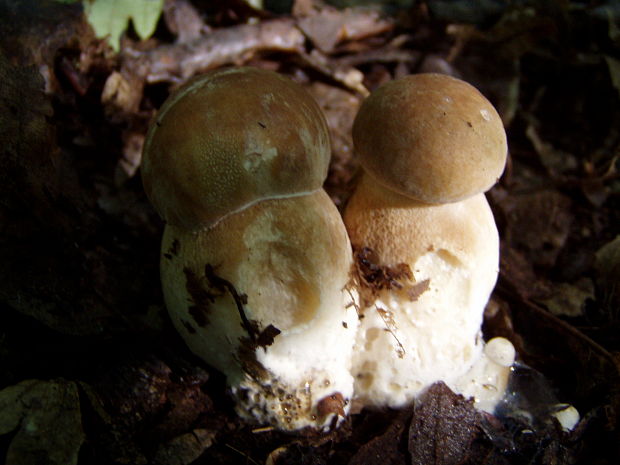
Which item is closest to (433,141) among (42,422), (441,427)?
(441,427)

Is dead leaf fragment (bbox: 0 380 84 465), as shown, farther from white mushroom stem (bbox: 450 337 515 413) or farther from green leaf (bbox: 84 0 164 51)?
green leaf (bbox: 84 0 164 51)

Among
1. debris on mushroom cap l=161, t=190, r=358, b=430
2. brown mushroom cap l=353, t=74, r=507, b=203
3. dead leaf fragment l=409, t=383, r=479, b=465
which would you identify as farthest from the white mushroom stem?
brown mushroom cap l=353, t=74, r=507, b=203

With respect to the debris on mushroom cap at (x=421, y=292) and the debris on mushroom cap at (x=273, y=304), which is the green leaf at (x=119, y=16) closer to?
the debris on mushroom cap at (x=273, y=304)

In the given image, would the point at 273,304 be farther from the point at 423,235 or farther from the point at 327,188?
the point at 327,188

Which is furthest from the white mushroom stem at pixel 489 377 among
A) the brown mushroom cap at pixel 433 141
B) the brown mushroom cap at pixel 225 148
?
the brown mushroom cap at pixel 225 148

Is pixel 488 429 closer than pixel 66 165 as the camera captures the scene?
Yes

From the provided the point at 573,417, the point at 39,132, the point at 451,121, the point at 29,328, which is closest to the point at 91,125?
the point at 39,132

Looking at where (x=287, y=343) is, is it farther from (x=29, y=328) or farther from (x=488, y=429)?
(x=29, y=328)
